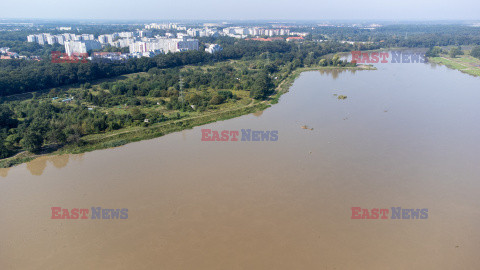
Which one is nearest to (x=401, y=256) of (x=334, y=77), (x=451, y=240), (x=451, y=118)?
(x=451, y=240)

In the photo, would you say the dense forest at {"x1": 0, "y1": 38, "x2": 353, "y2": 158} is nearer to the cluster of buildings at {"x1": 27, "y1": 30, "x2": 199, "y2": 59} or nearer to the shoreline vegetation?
the shoreline vegetation

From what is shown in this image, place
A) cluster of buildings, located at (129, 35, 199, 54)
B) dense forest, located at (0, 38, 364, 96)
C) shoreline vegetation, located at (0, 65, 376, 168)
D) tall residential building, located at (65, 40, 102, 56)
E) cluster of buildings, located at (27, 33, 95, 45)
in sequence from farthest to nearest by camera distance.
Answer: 1. cluster of buildings, located at (27, 33, 95, 45)
2. cluster of buildings, located at (129, 35, 199, 54)
3. tall residential building, located at (65, 40, 102, 56)
4. dense forest, located at (0, 38, 364, 96)
5. shoreline vegetation, located at (0, 65, 376, 168)

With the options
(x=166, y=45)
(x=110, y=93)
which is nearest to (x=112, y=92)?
(x=110, y=93)

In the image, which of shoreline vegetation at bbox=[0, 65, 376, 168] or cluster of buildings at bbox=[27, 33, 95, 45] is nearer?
shoreline vegetation at bbox=[0, 65, 376, 168]

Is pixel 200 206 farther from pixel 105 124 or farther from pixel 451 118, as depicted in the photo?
pixel 451 118

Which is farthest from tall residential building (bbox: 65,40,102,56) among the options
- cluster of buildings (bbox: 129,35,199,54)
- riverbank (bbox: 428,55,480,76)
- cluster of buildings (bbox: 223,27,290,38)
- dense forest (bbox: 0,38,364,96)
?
riverbank (bbox: 428,55,480,76)

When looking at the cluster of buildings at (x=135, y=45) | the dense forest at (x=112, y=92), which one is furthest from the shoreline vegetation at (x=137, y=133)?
the cluster of buildings at (x=135, y=45)

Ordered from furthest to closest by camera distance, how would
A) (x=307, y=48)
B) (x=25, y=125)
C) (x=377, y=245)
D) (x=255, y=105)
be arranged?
(x=307, y=48)
(x=255, y=105)
(x=25, y=125)
(x=377, y=245)

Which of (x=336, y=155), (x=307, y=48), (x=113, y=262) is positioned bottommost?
(x=113, y=262)
